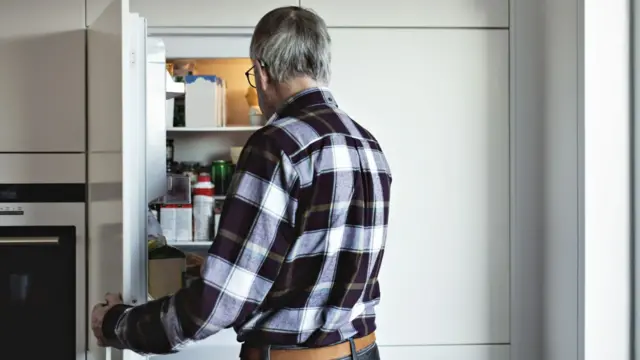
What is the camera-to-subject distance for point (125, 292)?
1.48 meters

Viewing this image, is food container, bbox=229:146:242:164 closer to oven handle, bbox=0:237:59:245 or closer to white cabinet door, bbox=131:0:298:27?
white cabinet door, bbox=131:0:298:27

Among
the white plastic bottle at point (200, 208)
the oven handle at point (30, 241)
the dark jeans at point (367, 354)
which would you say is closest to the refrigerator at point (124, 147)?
the oven handle at point (30, 241)

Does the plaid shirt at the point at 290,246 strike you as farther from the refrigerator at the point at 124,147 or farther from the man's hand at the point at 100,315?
the refrigerator at the point at 124,147

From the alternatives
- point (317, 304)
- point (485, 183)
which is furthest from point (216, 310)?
point (485, 183)

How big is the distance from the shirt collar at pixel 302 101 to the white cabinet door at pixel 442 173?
0.79 m

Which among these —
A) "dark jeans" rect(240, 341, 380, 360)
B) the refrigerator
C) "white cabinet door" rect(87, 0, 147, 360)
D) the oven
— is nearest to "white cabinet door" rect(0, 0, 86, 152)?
the oven

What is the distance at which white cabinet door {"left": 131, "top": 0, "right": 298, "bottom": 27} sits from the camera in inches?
80.5

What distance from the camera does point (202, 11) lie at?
2.05 m

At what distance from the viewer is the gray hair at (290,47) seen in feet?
4.25

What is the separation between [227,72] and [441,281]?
0.81m

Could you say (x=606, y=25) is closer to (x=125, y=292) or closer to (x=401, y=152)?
(x=401, y=152)

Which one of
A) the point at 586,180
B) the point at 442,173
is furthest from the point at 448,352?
the point at 586,180

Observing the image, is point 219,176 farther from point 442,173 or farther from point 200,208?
point 442,173

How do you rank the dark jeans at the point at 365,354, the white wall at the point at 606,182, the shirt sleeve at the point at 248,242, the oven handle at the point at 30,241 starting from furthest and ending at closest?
1. the oven handle at the point at 30,241
2. the white wall at the point at 606,182
3. the dark jeans at the point at 365,354
4. the shirt sleeve at the point at 248,242
